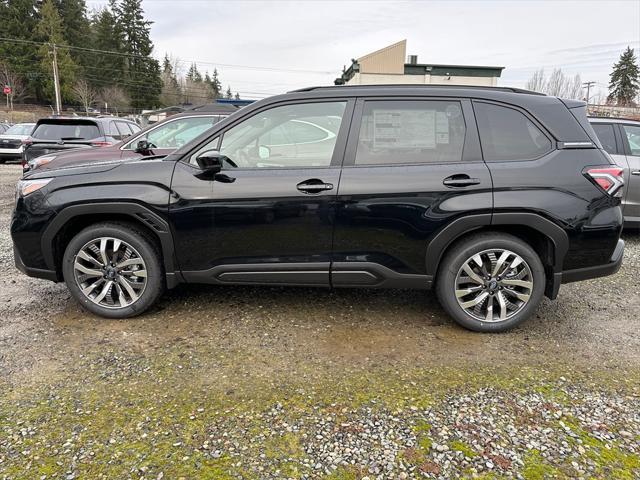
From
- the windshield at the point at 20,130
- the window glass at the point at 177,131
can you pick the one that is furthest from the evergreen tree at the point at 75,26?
the window glass at the point at 177,131

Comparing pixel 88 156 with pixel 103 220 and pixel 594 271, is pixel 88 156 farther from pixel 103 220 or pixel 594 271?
pixel 594 271

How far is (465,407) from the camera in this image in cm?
254

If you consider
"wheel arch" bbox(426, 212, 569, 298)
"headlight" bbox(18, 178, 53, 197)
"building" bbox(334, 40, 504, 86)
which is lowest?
"wheel arch" bbox(426, 212, 569, 298)

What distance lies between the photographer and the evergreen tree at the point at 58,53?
54.8 meters

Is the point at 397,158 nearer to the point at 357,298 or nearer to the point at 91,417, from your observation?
the point at 357,298

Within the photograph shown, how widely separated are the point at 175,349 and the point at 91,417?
2.62ft

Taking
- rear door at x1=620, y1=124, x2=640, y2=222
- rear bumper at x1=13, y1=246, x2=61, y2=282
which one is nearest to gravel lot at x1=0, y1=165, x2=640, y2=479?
rear bumper at x1=13, y1=246, x2=61, y2=282

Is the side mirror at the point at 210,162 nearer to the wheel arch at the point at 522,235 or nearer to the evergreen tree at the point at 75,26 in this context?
the wheel arch at the point at 522,235

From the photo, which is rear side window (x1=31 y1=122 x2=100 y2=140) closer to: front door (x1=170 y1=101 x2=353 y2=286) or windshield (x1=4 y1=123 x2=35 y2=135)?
front door (x1=170 y1=101 x2=353 y2=286)

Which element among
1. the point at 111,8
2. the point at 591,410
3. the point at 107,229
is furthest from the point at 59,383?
the point at 111,8

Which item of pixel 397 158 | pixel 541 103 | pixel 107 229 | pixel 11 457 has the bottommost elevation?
pixel 11 457

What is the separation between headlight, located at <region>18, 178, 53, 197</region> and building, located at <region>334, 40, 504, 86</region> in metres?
29.0

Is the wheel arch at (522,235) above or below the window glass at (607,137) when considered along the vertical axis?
below

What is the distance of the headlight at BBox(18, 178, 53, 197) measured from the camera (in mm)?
3537
